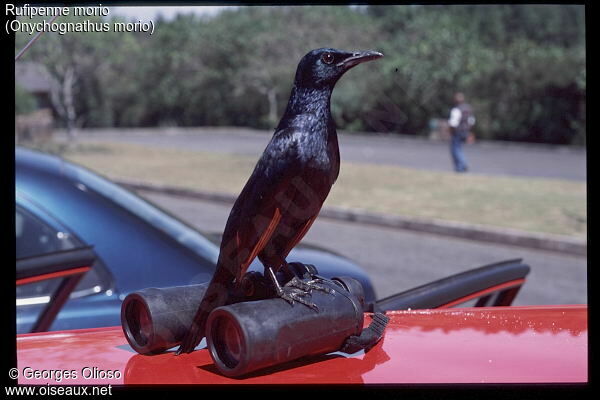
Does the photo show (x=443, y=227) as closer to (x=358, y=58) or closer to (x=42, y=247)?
(x=42, y=247)

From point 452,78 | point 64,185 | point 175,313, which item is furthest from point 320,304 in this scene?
point 452,78

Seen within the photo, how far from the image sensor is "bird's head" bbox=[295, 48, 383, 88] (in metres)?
1.15

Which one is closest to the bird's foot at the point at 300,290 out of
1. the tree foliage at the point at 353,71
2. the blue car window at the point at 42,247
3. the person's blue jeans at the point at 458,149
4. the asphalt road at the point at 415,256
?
the tree foliage at the point at 353,71

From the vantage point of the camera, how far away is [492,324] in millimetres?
1677

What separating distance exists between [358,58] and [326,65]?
56mm

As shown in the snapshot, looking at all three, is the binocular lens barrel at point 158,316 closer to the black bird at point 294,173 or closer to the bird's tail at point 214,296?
the bird's tail at point 214,296

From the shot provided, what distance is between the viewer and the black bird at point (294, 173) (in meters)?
1.15

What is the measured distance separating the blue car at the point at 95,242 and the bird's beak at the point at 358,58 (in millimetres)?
1804

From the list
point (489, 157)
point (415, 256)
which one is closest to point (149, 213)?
point (415, 256)

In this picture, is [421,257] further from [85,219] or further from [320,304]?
[320,304]

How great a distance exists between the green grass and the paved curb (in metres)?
0.13

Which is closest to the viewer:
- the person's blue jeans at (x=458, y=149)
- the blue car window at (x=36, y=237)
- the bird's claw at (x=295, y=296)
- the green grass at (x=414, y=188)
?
the bird's claw at (x=295, y=296)

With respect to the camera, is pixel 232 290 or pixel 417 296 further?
pixel 417 296

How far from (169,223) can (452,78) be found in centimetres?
1561
